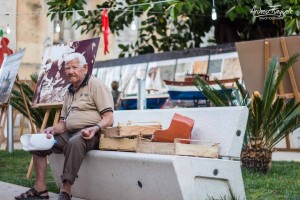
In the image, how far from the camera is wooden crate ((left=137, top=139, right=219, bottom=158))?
5.39m

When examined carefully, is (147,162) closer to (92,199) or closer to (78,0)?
(92,199)

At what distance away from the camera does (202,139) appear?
5852mm

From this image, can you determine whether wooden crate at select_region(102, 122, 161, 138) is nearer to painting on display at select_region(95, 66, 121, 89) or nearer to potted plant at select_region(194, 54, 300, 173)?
potted plant at select_region(194, 54, 300, 173)

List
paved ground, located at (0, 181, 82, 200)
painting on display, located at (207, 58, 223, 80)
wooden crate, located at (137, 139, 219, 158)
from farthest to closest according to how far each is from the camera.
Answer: painting on display, located at (207, 58, 223, 80), paved ground, located at (0, 181, 82, 200), wooden crate, located at (137, 139, 219, 158)

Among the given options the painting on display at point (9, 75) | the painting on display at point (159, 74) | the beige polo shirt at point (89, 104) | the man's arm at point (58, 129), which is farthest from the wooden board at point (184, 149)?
the painting on display at point (159, 74)

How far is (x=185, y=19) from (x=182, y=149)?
13.6 meters

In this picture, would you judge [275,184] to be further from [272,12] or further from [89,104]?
[272,12]

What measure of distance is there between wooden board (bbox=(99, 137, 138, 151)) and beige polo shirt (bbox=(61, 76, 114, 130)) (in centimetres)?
29

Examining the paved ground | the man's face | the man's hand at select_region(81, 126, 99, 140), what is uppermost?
the man's face

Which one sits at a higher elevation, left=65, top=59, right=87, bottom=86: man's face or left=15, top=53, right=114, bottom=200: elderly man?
left=65, top=59, right=87, bottom=86: man's face

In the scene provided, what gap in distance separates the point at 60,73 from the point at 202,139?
312 cm

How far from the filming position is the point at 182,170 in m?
5.19

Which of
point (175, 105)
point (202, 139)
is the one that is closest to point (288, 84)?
point (202, 139)

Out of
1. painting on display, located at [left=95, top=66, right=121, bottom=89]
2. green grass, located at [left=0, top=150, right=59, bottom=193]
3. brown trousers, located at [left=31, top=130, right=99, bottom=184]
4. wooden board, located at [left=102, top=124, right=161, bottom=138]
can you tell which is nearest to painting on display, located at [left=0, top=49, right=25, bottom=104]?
green grass, located at [left=0, top=150, right=59, bottom=193]
